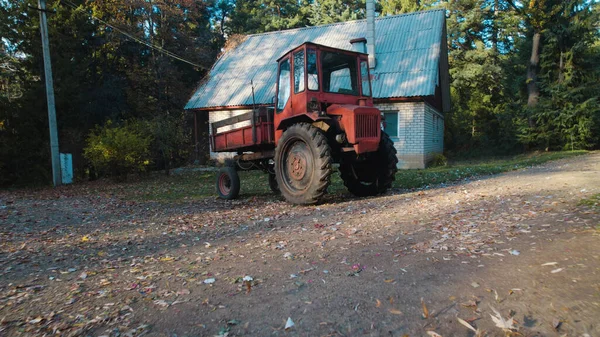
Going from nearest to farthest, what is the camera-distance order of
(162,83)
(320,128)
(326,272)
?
(326,272)
(320,128)
(162,83)

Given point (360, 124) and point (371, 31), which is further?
point (371, 31)

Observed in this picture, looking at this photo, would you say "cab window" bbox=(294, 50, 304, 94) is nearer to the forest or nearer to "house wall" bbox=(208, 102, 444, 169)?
the forest

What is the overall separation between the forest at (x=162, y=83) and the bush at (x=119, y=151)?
43 millimetres

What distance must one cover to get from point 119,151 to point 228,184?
7.27 metres

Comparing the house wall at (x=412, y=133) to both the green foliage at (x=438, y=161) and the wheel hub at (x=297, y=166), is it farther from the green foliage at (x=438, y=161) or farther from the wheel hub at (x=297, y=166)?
the wheel hub at (x=297, y=166)

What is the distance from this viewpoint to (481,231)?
4.50 metres

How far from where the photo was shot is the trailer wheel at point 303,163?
6754 millimetres

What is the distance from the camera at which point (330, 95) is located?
7.34 metres

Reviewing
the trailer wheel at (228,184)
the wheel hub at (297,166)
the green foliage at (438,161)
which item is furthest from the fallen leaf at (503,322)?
the green foliage at (438,161)

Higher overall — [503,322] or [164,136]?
[164,136]

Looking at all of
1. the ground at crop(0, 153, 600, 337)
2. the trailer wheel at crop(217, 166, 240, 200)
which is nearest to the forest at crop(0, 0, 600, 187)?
the trailer wheel at crop(217, 166, 240, 200)

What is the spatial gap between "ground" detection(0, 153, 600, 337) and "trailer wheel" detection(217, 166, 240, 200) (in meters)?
2.68

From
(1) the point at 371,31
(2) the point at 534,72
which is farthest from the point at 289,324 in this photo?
(2) the point at 534,72

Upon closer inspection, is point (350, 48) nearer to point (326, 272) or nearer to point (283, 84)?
point (283, 84)
